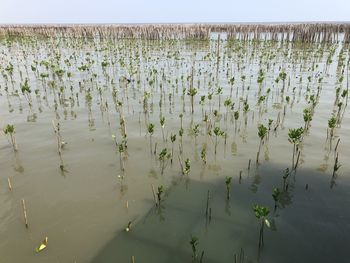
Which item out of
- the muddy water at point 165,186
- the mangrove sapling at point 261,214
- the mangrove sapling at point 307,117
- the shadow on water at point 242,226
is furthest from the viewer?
the mangrove sapling at point 307,117

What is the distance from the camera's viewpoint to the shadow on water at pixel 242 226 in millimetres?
4207

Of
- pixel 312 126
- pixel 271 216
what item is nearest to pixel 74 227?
pixel 271 216

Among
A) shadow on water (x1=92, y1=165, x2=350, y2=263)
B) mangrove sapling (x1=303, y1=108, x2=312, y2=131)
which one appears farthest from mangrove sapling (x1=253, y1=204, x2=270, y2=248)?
mangrove sapling (x1=303, y1=108, x2=312, y2=131)

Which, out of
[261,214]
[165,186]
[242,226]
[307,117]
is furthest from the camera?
[307,117]

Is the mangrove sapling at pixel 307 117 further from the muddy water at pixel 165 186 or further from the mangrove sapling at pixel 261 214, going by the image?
the mangrove sapling at pixel 261 214

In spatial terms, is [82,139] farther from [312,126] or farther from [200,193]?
[312,126]

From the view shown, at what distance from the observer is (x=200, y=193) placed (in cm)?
554

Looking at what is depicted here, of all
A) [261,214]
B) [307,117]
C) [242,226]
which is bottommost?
[242,226]

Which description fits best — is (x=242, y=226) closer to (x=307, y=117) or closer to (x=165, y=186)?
(x=165, y=186)

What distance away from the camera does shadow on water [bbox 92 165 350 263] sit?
13.8 ft

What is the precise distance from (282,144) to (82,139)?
4939 millimetres

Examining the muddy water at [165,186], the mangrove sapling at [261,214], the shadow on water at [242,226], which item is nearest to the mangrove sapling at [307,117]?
the muddy water at [165,186]

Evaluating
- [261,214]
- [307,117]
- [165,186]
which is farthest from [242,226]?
[307,117]

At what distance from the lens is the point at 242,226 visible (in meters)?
4.69
